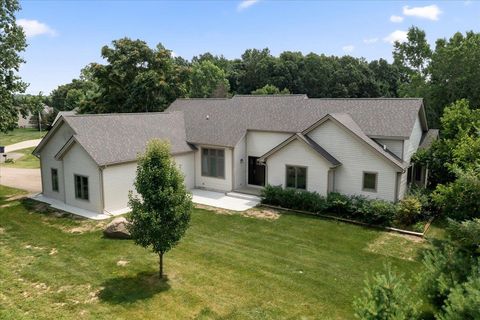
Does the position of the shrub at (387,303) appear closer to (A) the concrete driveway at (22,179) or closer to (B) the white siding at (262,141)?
(B) the white siding at (262,141)

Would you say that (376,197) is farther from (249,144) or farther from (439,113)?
(439,113)

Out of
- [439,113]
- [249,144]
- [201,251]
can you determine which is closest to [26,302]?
[201,251]

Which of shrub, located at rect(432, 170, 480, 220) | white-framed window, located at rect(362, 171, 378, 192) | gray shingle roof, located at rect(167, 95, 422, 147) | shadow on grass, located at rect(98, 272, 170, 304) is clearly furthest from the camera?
gray shingle roof, located at rect(167, 95, 422, 147)

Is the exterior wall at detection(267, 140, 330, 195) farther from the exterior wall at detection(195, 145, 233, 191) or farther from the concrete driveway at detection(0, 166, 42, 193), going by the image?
the concrete driveway at detection(0, 166, 42, 193)

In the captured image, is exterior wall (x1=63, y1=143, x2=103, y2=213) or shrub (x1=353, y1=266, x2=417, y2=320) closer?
shrub (x1=353, y1=266, x2=417, y2=320)

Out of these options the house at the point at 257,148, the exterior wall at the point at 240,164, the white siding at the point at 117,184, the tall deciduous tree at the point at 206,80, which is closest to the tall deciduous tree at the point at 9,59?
the house at the point at 257,148

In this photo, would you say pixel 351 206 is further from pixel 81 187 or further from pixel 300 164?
pixel 81 187

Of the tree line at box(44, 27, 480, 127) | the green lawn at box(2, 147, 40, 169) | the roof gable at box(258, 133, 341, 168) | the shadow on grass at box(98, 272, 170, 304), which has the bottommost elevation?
the shadow on grass at box(98, 272, 170, 304)

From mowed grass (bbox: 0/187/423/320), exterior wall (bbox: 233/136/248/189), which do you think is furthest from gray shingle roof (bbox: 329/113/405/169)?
exterior wall (bbox: 233/136/248/189)
